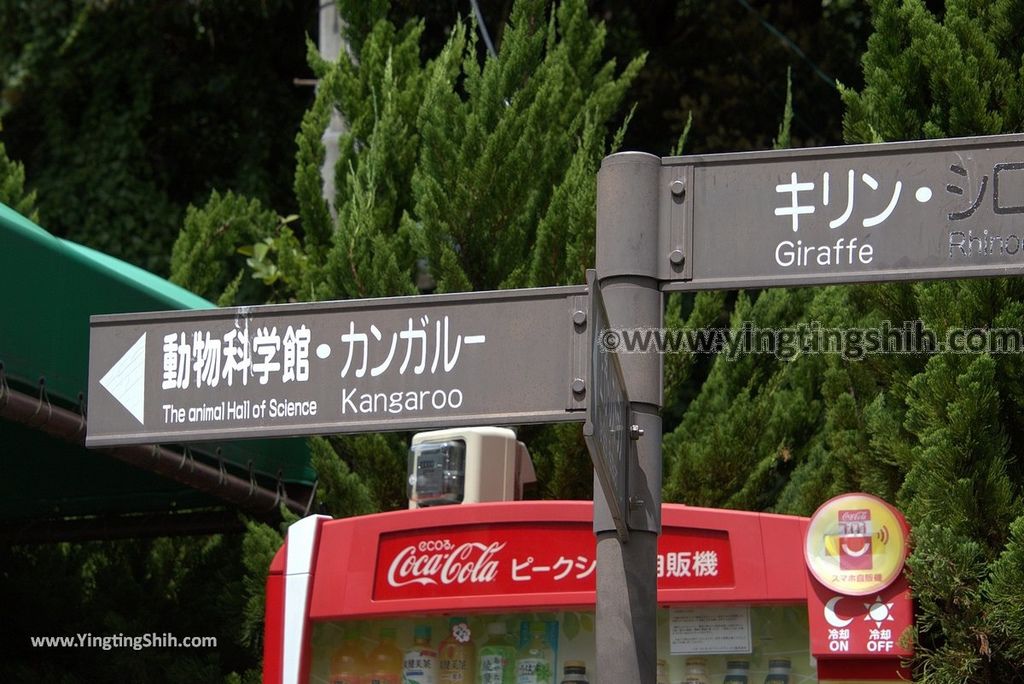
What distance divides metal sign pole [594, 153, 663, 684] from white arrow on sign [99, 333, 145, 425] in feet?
4.38

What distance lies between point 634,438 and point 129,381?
1446mm

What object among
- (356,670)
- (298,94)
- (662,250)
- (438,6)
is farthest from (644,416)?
(298,94)

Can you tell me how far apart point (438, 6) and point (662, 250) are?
760cm

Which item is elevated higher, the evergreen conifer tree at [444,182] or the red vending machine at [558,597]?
the evergreen conifer tree at [444,182]

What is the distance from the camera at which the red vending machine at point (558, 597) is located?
5527 millimetres

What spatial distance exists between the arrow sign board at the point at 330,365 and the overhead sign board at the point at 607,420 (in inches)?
7.6

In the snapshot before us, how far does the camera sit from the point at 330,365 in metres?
4.06

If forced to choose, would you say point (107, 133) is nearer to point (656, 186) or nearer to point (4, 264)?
point (4, 264)

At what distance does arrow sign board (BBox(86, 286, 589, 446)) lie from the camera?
3787mm

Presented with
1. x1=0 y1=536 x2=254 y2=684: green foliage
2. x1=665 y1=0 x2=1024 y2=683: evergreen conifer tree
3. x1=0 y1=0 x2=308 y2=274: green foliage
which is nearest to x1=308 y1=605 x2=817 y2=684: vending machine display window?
x1=665 y1=0 x2=1024 y2=683: evergreen conifer tree

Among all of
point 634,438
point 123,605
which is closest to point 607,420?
point 634,438

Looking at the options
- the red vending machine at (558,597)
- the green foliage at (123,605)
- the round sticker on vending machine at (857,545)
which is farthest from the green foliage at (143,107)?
the round sticker on vending machine at (857,545)

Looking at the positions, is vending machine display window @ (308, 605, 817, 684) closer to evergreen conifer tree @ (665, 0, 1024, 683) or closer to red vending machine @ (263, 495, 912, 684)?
red vending machine @ (263, 495, 912, 684)

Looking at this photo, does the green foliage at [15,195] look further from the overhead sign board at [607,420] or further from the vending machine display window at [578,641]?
the overhead sign board at [607,420]
